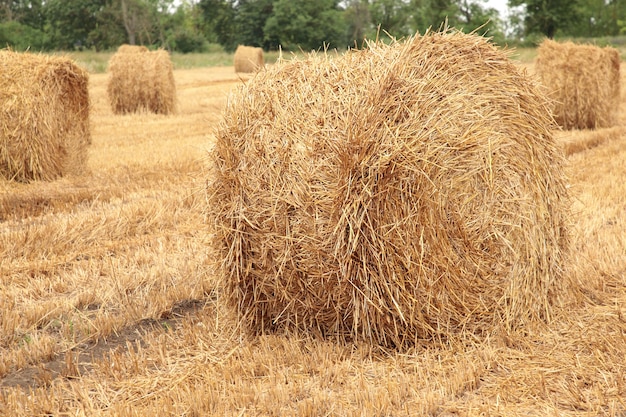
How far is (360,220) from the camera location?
383cm

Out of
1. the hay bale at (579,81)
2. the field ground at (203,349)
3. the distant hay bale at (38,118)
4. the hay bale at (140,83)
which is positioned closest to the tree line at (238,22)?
the hay bale at (140,83)

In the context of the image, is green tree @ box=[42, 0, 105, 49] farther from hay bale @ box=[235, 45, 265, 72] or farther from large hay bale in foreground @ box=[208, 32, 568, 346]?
large hay bale in foreground @ box=[208, 32, 568, 346]

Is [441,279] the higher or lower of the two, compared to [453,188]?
lower

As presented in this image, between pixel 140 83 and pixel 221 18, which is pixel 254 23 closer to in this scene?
pixel 221 18

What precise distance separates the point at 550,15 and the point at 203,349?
46.0m

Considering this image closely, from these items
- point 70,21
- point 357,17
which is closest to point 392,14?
point 357,17

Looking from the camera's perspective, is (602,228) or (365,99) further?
(602,228)

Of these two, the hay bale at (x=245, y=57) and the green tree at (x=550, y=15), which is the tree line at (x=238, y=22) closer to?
the green tree at (x=550, y=15)

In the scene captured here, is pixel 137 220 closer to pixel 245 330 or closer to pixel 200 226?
pixel 200 226

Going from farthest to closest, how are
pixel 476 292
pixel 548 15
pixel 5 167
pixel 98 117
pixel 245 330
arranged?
pixel 548 15
pixel 98 117
pixel 5 167
pixel 245 330
pixel 476 292

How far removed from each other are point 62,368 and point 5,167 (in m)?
5.48

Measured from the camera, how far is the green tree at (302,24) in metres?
49.1

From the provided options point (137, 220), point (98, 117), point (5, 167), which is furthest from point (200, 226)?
point (98, 117)

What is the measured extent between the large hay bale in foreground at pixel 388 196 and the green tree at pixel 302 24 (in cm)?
4473
